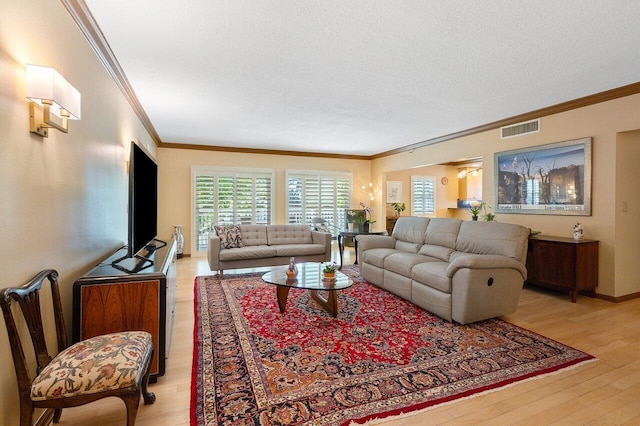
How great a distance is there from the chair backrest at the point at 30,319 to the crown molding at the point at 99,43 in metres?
1.77

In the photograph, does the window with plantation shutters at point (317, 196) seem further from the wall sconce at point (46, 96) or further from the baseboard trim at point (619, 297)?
the wall sconce at point (46, 96)

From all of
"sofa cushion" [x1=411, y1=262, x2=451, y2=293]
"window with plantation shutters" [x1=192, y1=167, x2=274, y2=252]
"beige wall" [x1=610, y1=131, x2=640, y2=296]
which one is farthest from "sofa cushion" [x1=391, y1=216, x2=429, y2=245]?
"window with plantation shutters" [x1=192, y1=167, x2=274, y2=252]

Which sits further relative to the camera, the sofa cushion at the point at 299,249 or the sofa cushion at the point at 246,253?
the sofa cushion at the point at 299,249

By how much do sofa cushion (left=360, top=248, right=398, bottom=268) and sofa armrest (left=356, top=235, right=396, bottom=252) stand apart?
92mm

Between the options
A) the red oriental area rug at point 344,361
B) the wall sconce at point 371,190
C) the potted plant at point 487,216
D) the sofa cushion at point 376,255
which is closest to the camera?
the red oriental area rug at point 344,361

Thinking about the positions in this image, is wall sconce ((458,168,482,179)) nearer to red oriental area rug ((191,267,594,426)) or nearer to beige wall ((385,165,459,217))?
beige wall ((385,165,459,217))

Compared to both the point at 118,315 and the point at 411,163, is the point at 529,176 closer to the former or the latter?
the point at 411,163

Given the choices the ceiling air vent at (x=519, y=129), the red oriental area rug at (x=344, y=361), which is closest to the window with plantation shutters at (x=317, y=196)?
the ceiling air vent at (x=519, y=129)

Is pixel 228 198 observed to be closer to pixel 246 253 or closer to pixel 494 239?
pixel 246 253

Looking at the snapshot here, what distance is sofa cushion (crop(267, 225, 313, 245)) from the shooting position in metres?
5.80

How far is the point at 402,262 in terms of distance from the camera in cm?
384

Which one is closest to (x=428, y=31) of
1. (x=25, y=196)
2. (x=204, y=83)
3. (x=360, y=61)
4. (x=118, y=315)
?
(x=360, y=61)

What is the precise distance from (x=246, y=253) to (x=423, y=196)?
6.02 metres

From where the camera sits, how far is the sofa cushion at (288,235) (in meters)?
A: 5.80
